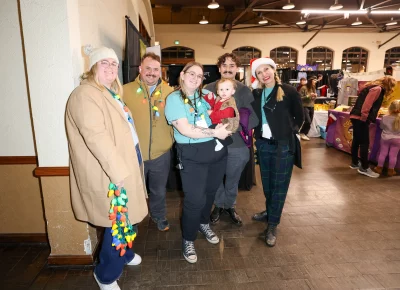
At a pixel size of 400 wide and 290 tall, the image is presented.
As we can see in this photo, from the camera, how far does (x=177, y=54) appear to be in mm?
15422

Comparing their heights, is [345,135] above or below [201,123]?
below

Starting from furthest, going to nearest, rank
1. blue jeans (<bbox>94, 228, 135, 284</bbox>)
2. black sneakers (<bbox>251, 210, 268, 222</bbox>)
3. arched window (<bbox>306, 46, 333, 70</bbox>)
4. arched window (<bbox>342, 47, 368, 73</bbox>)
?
arched window (<bbox>342, 47, 368, 73</bbox>)
arched window (<bbox>306, 46, 333, 70</bbox>)
black sneakers (<bbox>251, 210, 268, 222</bbox>)
blue jeans (<bbox>94, 228, 135, 284</bbox>)

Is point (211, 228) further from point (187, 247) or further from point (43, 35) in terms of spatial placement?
point (43, 35)

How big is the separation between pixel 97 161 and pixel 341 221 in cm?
273

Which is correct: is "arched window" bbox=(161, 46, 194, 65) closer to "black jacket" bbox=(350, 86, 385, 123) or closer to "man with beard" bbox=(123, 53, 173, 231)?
"black jacket" bbox=(350, 86, 385, 123)

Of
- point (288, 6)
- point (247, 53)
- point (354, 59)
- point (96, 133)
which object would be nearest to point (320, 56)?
point (354, 59)

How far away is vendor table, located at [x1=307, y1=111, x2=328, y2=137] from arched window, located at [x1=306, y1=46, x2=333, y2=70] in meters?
9.39

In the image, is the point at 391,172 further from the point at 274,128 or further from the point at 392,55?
the point at 392,55

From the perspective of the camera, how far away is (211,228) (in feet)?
9.76

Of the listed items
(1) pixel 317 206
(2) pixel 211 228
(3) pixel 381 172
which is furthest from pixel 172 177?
(3) pixel 381 172

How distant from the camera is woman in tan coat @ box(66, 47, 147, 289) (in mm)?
1634

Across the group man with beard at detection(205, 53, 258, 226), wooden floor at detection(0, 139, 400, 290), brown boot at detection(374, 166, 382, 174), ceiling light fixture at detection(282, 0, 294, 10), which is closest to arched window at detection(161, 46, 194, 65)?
ceiling light fixture at detection(282, 0, 294, 10)

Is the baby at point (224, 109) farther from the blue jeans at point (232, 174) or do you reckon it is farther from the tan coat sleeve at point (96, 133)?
the tan coat sleeve at point (96, 133)

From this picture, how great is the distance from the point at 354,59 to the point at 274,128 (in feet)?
54.8
